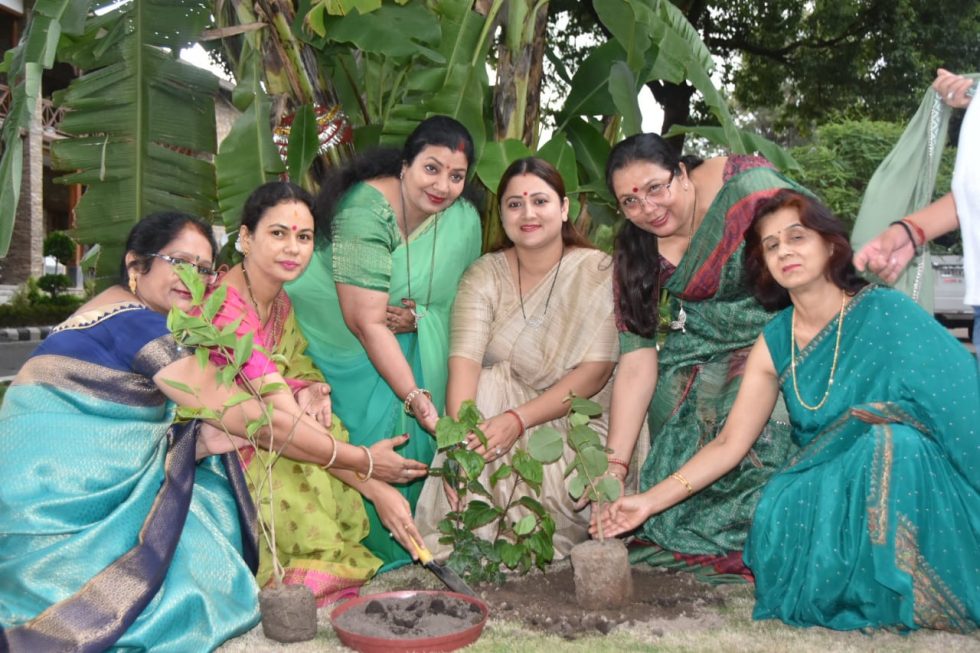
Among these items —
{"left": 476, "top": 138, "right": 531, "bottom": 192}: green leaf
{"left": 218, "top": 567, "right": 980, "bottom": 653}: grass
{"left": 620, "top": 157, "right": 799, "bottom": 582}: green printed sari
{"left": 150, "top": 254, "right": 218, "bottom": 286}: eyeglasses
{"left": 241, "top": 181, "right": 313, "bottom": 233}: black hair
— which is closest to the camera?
{"left": 218, "top": 567, "right": 980, "bottom": 653}: grass

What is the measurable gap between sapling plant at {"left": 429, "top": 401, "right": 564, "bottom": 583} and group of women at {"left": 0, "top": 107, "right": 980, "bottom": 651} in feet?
0.50

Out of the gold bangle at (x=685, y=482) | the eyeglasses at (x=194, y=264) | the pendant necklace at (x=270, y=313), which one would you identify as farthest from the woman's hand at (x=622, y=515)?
the eyeglasses at (x=194, y=264)

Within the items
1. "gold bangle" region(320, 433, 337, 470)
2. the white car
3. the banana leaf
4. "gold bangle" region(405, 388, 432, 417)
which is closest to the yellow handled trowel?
"gold bangle" region(320, 433, 337, 470)

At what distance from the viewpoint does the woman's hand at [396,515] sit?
3037 millimetres

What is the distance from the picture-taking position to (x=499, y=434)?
3346mm

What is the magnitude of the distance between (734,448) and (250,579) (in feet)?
5.01

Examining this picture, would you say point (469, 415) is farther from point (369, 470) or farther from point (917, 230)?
point (917, 230)

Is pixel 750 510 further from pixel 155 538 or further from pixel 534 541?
pixel 155 538

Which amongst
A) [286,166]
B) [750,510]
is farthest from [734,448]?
[286,166]

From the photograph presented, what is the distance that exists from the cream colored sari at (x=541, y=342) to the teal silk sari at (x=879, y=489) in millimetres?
807

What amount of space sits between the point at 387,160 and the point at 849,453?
78.1 inches

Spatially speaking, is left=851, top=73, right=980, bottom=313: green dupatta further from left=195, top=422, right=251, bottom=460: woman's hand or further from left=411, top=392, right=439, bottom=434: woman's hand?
left=195, top=422, right=251, bottom=460: woman's hand

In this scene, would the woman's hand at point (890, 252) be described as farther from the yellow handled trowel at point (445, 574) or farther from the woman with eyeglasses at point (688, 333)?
the yellow handled trowel at point (445, 574)

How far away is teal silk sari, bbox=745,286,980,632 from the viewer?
2602mm
